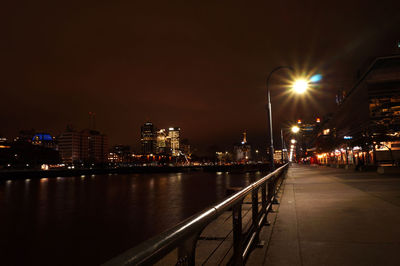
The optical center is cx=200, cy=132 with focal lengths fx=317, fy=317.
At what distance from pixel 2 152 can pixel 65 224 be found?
152829mm

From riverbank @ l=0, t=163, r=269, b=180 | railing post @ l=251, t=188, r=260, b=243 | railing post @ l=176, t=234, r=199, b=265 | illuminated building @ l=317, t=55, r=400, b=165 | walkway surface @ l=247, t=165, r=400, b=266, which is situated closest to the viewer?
railing post @ l=176, t=234, r=199, b=265

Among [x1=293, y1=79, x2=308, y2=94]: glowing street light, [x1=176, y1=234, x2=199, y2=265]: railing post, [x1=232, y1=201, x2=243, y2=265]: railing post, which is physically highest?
[x1=293, y1=79, x2=308, y2=94]: glowing street light

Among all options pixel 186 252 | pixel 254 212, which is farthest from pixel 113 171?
pixel 186 252

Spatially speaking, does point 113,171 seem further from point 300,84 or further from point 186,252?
point 186,252

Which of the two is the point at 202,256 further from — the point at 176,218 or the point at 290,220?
the point at 176,218

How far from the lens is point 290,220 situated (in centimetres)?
862

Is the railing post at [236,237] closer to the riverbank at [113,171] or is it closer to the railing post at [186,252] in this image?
the railing post at [186,252]

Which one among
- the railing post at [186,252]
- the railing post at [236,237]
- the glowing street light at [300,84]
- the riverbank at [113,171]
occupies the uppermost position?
the glowing street light at [300,84]

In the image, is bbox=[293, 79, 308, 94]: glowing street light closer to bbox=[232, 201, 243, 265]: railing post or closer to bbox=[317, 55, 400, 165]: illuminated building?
bbox=[232, 201, 243, 265]: railing post

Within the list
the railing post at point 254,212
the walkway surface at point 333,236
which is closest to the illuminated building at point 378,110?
the walkway surface at point 333,236

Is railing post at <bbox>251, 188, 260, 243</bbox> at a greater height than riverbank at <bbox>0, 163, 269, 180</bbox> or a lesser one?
greater

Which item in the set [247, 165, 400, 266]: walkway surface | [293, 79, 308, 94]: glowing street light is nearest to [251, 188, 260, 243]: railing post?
[247, 165, 400, 266]: walkway surface

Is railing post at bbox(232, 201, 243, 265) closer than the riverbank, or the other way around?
railing post at bbox(232, 201, 243, 265)

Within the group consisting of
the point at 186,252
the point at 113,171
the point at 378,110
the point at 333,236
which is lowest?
the point at 113,171
